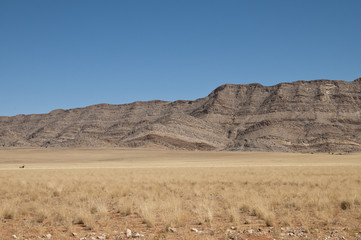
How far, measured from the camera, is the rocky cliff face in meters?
123

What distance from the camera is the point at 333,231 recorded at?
26.4 ft

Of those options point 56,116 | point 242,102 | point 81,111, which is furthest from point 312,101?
point 56,116

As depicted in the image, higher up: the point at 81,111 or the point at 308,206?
the point at 81,111

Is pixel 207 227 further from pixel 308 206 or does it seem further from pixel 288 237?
pixel 308 206

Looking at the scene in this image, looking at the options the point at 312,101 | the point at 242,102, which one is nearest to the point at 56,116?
the point at 242,102

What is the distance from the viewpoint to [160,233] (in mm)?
8195

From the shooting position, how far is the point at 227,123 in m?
152

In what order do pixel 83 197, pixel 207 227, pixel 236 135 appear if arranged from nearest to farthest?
1. pixel 207 227
2. pixel 83 197
3. pixel 236 135

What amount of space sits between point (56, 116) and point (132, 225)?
18632 cm

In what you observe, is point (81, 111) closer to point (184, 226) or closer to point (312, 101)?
point (312, 101)

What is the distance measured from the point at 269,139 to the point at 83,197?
114 metres

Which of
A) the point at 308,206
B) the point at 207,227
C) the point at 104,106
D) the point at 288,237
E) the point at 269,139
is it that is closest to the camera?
the point at 288,237

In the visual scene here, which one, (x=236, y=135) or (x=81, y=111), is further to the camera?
(x=81, y=111)

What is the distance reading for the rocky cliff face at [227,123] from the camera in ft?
404
